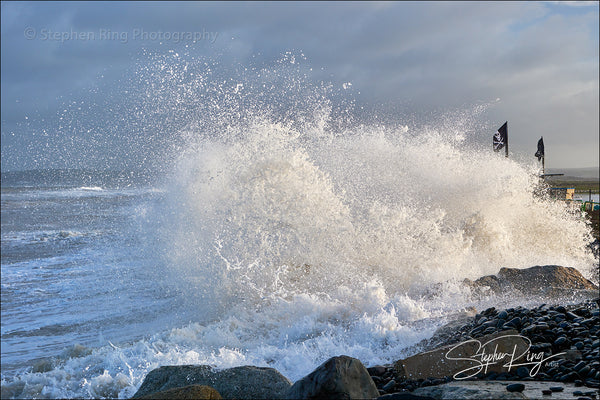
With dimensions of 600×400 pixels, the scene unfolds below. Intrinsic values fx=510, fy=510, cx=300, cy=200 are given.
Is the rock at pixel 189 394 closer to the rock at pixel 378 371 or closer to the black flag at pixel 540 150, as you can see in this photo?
the rock at pixel 378 371

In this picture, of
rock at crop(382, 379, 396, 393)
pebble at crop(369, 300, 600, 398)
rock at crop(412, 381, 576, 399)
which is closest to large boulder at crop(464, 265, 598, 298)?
pebble at crop(369, 300, 600, 398)

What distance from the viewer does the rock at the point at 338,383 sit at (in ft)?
11.7

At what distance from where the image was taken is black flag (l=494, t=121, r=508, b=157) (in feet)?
65.6

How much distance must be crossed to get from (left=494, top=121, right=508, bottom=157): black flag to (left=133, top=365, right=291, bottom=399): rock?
17.9m

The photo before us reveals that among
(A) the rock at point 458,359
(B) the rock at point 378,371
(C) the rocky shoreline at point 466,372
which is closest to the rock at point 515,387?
(C) the rocky shoreline at point 466,372

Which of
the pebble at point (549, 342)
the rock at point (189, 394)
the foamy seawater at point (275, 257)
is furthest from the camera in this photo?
the foamy seawater at point (275, 257)

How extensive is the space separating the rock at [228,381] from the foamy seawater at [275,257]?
4.36 ft

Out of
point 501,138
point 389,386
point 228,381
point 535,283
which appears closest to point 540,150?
point 501,138

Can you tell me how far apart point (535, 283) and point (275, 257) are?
4.73 meters

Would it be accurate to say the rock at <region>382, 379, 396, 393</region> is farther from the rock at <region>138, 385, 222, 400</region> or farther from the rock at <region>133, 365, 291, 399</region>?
the rock at <region>138, 385, 222, 400</region>

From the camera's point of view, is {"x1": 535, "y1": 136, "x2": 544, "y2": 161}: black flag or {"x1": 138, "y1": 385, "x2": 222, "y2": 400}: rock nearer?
{"x1": 138, "y1": 385, "x2": 222, "y2": 400}: rock

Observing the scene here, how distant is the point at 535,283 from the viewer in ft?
28.6

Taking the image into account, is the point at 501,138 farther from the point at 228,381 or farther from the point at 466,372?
the point at 228,381

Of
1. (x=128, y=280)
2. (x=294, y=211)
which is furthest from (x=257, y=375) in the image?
(x=128, y=280)
